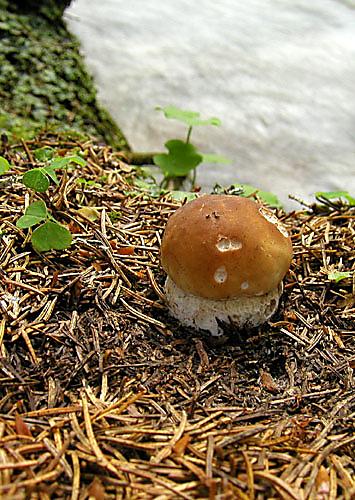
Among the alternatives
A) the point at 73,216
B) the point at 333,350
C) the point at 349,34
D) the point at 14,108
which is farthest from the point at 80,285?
the point at 349,34

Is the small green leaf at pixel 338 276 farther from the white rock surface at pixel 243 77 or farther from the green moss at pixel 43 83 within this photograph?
the green moss at pixel 43 83

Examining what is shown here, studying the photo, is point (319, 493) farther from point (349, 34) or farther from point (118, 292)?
point (349, 34)

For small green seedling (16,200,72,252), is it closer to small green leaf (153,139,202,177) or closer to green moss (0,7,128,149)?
small green leaf (153,139,202,177)

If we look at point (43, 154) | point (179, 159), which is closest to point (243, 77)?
point (179, 159)

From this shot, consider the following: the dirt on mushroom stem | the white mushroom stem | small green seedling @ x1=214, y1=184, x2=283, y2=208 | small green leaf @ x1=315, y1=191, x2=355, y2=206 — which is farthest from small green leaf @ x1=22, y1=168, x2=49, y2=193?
small green leaf @ x1=315, y1=191, x2=355, y2=206

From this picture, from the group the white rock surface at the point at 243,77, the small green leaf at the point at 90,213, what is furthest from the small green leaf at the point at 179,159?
the small green leaf at the point at 90,213

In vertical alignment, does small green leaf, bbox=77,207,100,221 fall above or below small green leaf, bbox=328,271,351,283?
below

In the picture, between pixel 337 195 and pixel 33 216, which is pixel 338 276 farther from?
pixel 33 216
